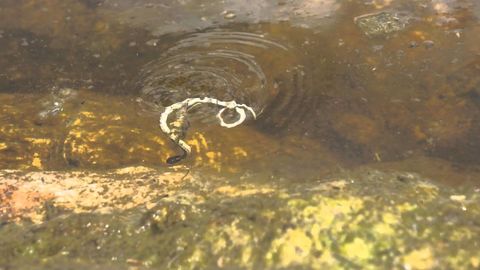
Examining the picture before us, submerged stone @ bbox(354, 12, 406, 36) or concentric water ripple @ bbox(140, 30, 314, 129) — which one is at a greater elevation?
submerged stone @ bbox(354, 12, 406, 36)

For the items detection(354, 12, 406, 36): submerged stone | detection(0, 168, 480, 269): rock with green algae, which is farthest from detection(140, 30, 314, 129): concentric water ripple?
detection(0, 168, 480, 269): rock with green algae

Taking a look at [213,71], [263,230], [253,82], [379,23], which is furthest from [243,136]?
[379,23]

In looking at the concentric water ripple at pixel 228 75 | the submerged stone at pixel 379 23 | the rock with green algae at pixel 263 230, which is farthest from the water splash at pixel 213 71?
the rock with green algae at pixel 263 230

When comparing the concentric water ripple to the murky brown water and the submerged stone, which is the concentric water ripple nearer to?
the murky brown water

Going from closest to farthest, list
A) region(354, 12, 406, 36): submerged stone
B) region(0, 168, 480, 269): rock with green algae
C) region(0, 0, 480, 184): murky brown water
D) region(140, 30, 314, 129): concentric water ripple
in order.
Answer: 1. region(0, 168, 480, 269): rock with green algae
2. region(0, 0, 480, 184): murky brown water
3. region(140, 30, 314, 129): concentric water ripple
4. region(354, 12, 406, 36): submerged stone

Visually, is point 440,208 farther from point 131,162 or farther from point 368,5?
point 368,5

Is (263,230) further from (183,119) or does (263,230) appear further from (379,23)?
(379,23)

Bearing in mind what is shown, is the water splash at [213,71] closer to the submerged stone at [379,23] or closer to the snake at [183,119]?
the snake at [183,119]
